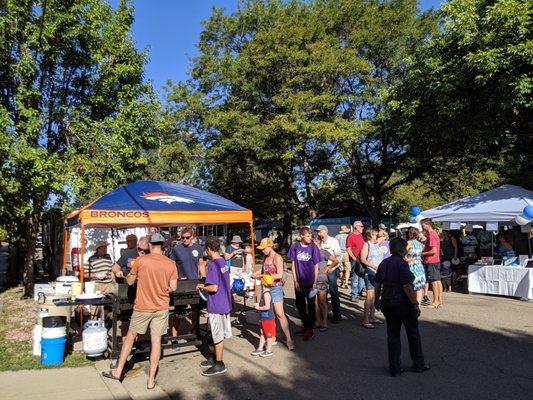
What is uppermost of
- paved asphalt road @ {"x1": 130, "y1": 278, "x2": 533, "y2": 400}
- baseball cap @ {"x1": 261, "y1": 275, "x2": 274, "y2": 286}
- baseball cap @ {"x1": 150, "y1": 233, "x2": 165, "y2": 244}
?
baseball cap @ {"x1": 150, "y1": 233, "x2": 165, "y2": 244}

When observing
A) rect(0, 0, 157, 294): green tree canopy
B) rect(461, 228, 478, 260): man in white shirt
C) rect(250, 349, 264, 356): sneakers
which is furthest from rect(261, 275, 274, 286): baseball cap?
rect(461, 228, 478, 260): man in white shirt

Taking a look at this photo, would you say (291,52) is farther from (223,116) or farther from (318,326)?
(318,326)

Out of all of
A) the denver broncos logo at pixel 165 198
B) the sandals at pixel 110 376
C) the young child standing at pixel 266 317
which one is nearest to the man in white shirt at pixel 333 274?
the young child standing at pixel 266 317

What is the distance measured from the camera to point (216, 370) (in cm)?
599

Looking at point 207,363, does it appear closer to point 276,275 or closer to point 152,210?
point 276,275

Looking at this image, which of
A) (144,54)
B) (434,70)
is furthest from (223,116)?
(434,70)

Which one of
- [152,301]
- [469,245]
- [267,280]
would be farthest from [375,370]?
[469,245]

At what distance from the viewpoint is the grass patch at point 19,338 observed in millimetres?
6559

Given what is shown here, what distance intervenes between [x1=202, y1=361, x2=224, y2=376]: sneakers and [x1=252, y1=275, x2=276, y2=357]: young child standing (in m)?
0.80

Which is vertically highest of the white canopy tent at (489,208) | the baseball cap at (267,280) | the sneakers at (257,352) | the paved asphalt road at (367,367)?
the white canopy tent at (489,208)

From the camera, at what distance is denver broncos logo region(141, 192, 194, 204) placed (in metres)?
8.58

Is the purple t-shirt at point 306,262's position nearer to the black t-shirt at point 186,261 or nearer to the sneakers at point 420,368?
the black t-shirt at point 186,261

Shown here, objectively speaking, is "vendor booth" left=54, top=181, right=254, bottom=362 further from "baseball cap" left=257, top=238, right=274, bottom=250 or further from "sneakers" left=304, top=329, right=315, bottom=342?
"sneakers" left=304, top=329, right=315, bottom=342

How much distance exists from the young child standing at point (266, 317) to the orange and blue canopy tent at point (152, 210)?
2392 millimetres
